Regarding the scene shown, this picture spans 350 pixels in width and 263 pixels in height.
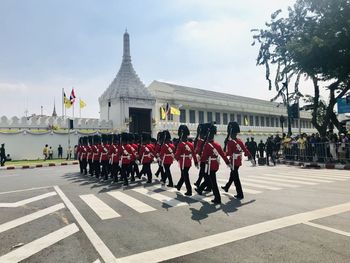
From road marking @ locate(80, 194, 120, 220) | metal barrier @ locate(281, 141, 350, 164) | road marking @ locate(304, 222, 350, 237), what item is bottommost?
road marking @ locate(304, 222, 350, 237)

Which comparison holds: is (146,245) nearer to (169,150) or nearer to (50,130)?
(169,150)

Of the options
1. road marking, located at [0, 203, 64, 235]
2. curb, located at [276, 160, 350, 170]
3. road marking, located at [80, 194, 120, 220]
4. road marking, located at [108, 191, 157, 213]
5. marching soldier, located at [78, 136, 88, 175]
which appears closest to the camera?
road marking, located at [0, 203, 64, 235]

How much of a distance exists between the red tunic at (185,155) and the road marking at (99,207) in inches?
104

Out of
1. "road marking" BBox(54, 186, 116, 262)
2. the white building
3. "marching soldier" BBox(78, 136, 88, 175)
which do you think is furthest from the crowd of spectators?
the white building

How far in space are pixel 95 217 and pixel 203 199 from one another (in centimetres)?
298

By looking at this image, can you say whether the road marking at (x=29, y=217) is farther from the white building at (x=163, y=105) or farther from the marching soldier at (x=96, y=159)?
the white building at (x=163, y=105)

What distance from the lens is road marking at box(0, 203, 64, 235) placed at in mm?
6301

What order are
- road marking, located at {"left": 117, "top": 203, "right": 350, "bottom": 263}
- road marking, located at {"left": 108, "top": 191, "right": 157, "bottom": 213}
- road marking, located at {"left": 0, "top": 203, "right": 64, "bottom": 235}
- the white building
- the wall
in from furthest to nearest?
1. the white building
2. the wall
3. road marking, located at {"left": 108, "top": 191, "right": 157, "bottom": 213}
4. road marking, located at {"left": 0, "top": 203, "right": 64, "bottom": 235}
5. road marking, located at {"left": 117, "top": 203, "right": 350, "bottom": 263}

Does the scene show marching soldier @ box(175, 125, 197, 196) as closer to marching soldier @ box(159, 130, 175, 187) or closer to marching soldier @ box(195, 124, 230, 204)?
marching soldier @ box(195, 124, 230, 204)

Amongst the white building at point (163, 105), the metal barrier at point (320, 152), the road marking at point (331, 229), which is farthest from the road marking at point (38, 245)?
the white building at point (163, 105)

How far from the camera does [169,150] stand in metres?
11.9

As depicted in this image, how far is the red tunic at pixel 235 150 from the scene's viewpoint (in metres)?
8.96

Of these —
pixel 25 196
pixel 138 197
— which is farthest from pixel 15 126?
Result: pixel 138 197

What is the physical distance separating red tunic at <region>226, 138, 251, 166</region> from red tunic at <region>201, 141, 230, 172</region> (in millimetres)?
220
